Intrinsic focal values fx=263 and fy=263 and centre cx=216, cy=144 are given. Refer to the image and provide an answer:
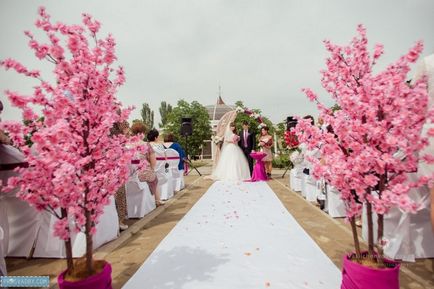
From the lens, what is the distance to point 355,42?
228 cm

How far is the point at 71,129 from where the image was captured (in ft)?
6.50

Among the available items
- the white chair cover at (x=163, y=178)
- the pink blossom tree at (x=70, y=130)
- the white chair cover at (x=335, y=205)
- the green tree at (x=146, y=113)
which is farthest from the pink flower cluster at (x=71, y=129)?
the green tree at (x=146, y=113)

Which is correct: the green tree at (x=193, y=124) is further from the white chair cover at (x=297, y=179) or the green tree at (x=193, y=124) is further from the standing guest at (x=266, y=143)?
the white chair cover at (x=297, y=179)

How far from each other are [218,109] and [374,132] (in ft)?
168

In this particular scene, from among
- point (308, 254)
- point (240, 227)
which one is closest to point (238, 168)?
point (240, 227)

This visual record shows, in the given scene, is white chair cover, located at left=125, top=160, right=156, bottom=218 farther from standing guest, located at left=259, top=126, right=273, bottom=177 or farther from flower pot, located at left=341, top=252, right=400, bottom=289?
standing guest, located at left=259, top=126, right=273, bottom=177

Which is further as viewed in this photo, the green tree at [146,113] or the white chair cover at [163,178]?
the green tree at [146,113]

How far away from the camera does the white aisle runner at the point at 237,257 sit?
2631 millimetres

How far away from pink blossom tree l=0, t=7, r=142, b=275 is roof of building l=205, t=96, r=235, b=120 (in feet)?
157

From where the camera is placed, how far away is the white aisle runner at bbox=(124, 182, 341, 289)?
2.63 m

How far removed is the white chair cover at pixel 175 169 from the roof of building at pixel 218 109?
41.2 m

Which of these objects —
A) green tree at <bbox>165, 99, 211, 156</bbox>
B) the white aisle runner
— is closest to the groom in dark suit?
the white aisle runner

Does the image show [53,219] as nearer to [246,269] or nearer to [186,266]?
[186,266]

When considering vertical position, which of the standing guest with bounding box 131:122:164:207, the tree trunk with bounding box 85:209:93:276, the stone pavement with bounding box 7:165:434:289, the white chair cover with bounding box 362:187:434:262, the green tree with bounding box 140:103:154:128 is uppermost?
the green tree with bounding box 140:103:154:128
